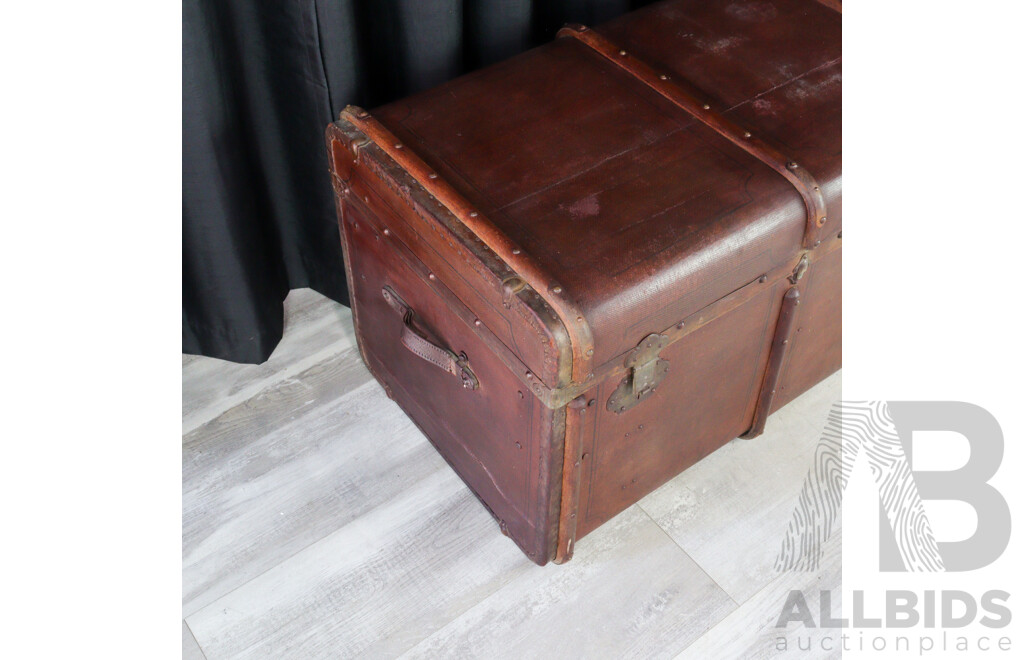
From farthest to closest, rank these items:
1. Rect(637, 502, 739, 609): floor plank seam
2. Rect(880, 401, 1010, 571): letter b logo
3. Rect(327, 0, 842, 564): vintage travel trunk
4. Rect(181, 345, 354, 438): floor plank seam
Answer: Rect(181, 345, 354, 438): floor plank seam
Rect(637, 502, 739, 609): floor plank seam
Rect(327, 0, 842, 564): vintage travel trunk
Rect(880, 401, 1010, 571): letter b logo

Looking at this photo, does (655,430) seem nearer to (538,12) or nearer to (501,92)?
(501,92)

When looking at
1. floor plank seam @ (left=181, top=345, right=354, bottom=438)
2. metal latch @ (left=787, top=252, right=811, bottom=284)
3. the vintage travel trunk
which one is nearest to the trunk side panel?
the vintage travel trunk

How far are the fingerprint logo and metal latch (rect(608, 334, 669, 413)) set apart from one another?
388mm

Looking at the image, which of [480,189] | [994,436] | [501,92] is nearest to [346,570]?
[480,189]

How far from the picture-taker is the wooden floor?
4.02 ft

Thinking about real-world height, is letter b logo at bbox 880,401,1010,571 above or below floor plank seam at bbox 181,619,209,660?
above

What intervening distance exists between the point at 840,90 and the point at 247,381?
104cm

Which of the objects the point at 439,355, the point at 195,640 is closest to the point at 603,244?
the point at 439,355

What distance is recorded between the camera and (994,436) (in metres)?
0.66

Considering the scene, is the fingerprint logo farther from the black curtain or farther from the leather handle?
the black curtain

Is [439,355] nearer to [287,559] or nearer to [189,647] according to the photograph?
[287,559]

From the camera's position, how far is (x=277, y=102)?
142 centimetres

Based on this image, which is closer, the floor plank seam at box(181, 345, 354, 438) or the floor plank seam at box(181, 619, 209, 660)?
the floor plank seam at box(181, 619, 209, 660)

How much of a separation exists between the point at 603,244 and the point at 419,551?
56 cm
